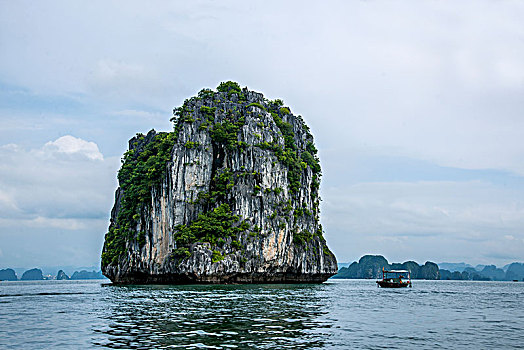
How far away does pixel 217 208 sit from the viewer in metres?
72.3

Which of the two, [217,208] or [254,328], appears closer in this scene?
[254,328]

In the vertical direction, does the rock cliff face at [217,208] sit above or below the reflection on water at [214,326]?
above

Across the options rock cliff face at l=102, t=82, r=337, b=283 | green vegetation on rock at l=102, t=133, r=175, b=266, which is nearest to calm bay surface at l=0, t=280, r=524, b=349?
rock cliff face at l=102, t=82, r=337, b=283

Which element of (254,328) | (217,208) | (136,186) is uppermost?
(136,186)

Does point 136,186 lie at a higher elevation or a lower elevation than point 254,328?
higher

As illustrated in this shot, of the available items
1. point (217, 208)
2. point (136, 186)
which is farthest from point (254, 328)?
point (136, 186)

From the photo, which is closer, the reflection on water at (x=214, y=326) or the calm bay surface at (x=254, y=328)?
the reflection on water at (x=214, y=326)

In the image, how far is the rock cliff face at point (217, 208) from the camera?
69.9 meters

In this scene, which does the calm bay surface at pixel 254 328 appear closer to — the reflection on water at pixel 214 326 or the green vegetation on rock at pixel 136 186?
the reflection on water at pixel 214 326

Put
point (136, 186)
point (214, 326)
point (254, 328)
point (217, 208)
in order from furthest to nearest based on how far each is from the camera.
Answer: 1. point (136, 186)
2. point (217, 208)
3. point (214, 326)
4. point (254, 328)

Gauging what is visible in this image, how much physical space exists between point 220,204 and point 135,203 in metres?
15.9

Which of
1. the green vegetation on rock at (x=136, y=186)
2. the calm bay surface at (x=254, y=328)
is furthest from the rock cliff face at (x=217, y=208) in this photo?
the calm bay surface at (x=254, y=328)

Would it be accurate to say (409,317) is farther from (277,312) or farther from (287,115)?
(287,115)

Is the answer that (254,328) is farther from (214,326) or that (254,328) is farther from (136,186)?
(136,186)
